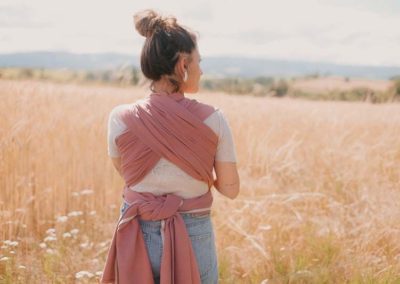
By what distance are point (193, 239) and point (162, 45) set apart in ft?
2.13

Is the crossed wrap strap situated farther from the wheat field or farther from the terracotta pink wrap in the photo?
the wheat field

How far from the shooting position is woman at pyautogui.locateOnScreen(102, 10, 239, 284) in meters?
1.92

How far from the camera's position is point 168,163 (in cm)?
196

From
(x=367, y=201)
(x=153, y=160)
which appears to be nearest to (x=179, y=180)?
(x=153, y=160)

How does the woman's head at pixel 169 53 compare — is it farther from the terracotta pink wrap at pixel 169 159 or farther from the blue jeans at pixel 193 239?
the blue jeans at pixel 193 239

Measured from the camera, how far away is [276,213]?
389 cm

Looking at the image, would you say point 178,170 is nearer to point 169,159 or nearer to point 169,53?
point 169,159

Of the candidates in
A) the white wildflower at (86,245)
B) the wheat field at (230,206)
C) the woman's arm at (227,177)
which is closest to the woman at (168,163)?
the woman's arm at (227,177)

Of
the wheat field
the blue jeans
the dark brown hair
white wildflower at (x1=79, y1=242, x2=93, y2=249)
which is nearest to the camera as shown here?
the dark brown hair

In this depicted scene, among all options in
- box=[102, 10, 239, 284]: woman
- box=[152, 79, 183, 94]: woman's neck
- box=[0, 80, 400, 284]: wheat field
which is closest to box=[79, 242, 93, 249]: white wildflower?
box=[0, 80, 400, 284]: wheat field

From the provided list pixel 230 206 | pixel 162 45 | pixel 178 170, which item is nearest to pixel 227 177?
pixel 178 170

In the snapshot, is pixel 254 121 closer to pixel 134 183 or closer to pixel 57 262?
pixel 57 262

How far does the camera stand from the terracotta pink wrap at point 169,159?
1924 mm

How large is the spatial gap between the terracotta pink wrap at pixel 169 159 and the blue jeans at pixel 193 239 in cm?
3
